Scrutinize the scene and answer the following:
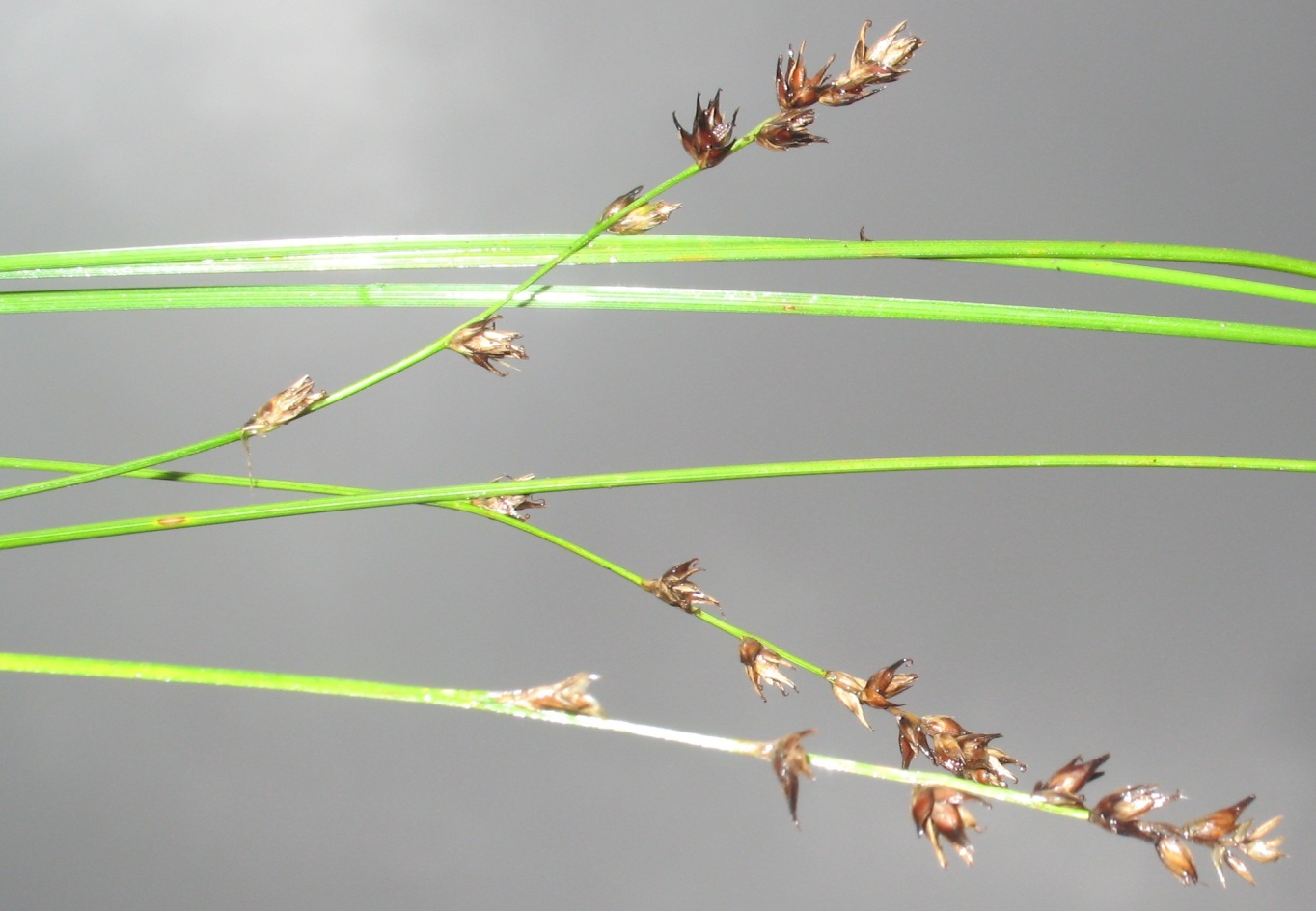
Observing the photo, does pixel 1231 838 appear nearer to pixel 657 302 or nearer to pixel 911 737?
pixel 911 737

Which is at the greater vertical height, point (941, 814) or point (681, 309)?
point (681, 309)

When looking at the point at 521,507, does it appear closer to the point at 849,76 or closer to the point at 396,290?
the point at 396,290

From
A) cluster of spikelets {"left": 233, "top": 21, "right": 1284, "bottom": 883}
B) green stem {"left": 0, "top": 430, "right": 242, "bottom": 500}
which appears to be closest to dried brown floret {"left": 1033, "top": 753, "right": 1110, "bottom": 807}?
cluster of spikelets {"left": 233, "top": 21, "right": 1284, "bottom": 883}

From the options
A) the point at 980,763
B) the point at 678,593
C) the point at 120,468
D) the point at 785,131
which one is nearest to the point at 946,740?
the point at 980,763

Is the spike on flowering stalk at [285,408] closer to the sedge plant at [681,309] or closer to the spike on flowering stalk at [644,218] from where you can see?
the sedge plant at [681,309]

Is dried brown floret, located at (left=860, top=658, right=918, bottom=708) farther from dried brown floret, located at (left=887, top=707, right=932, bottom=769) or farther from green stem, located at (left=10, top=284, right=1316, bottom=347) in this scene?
green stem, located at (left=10, top=284, right=1316, bottom=347)

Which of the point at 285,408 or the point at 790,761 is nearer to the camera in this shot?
the point at 790,761
